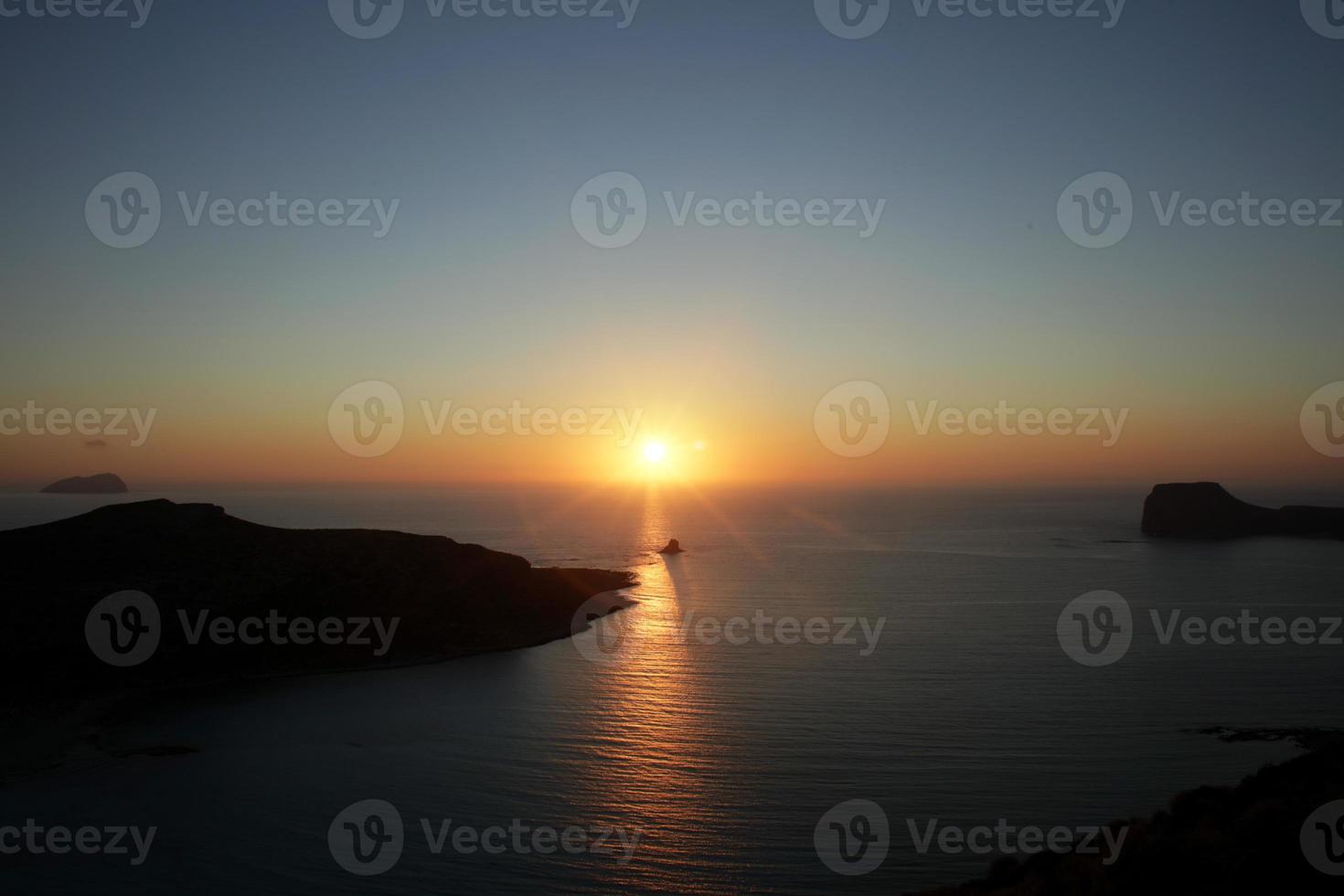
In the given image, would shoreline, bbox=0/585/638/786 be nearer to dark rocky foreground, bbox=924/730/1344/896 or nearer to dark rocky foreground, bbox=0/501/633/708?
dark rocky foreground, bbox=0/501/633/708

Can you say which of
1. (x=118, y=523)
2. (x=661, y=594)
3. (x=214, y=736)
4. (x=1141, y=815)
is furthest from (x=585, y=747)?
(x=661, y=594)

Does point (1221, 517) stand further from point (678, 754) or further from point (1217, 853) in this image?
point (1217, 853)

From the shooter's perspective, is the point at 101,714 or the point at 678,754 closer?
the point at 678,754

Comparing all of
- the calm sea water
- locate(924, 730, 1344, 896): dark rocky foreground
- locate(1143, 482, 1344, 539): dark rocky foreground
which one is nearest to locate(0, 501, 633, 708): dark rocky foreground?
the calm sea water

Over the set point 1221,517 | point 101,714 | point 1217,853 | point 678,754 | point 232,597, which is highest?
point 1221,517

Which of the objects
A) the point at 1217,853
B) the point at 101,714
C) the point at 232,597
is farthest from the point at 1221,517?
the point at 101,714

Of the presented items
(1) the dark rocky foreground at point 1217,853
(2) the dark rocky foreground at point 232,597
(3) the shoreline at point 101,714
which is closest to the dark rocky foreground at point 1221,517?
(2) the dark rocky foreground at point 232,597
